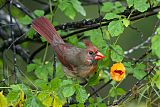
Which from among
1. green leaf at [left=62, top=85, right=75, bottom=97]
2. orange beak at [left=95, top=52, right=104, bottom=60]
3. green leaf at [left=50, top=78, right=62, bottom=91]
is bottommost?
green leaf at [left=62, top=85, right=75, bottom=97]

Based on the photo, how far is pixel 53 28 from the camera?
154 inches

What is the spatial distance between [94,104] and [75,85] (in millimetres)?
364

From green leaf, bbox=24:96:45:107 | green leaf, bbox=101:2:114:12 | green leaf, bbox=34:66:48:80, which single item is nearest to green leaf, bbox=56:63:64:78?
green leaf, bbox=34:66:48:80

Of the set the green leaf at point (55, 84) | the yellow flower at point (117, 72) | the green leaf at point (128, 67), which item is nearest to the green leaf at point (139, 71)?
the green leaf at point (128, 67)

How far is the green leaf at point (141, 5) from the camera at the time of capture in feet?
10.4

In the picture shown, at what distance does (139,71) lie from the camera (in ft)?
11.9

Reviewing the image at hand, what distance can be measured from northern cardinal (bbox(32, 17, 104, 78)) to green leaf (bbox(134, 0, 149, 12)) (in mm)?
588

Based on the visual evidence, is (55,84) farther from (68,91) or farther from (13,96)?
(13,96)

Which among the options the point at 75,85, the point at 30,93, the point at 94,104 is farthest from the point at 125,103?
the point at 30,93

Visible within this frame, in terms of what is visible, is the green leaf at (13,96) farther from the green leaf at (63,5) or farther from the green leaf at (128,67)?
the green leaf at (63,5)

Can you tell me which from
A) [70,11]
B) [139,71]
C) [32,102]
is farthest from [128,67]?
[32,102]

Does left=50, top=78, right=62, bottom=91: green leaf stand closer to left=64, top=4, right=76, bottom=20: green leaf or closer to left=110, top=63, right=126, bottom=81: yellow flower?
left=110, top=63, right=126, bottom=81: yellow flower

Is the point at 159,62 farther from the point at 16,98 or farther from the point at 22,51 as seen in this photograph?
the point at 22,51

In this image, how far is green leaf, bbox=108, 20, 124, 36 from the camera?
10.4 feet
